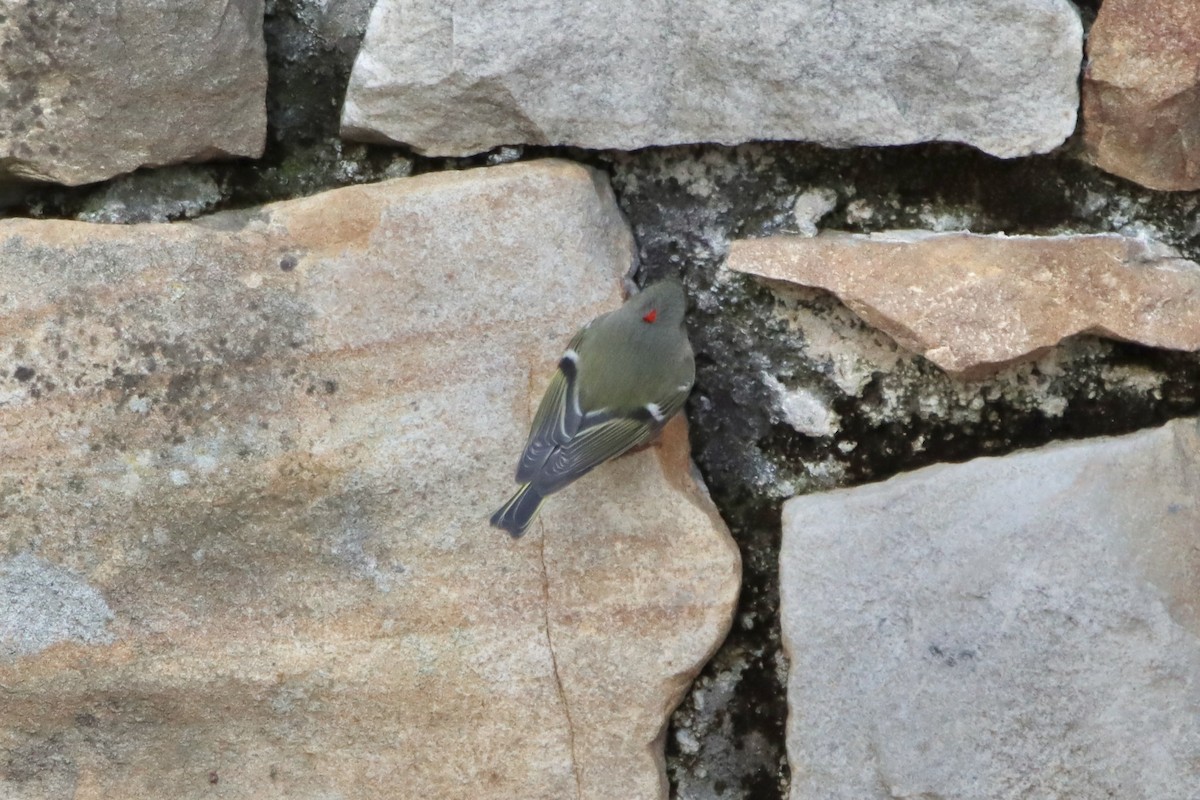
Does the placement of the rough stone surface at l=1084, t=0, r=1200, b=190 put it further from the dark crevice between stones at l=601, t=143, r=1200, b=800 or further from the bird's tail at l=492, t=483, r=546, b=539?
the bird's tail at l=492, t=483, r=546, b=539

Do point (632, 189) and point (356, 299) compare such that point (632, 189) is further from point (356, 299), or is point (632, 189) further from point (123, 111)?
point (123, 111)

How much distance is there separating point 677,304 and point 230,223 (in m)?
0.71

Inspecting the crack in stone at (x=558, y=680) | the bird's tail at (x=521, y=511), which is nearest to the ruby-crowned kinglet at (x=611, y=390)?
the bird's tail at (x=521, y=511)

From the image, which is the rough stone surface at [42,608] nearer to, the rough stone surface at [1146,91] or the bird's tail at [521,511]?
the bird's tail at [521,511]

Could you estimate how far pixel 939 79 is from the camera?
1.80 m

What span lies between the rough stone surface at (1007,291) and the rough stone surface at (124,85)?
3.10ft

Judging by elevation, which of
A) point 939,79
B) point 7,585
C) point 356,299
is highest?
point 939,79

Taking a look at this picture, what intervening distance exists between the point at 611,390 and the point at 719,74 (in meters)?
0.49

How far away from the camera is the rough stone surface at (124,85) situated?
6.27 ft

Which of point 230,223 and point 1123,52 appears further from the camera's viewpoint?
point 230,223

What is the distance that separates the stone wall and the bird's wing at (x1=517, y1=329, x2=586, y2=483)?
1.6 inches

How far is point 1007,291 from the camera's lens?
182cm

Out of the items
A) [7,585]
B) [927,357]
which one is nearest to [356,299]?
[7,585]

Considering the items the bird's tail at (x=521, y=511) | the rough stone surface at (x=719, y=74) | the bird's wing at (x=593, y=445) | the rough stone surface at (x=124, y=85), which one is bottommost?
the bird's tail at (x=521, y=511)
